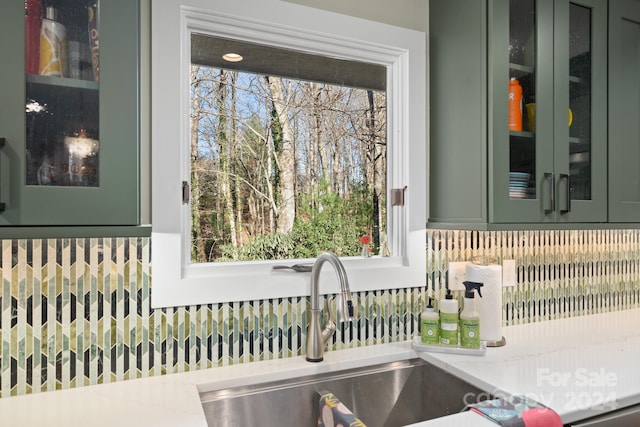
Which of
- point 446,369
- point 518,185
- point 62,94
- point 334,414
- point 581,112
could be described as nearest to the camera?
point 62,94

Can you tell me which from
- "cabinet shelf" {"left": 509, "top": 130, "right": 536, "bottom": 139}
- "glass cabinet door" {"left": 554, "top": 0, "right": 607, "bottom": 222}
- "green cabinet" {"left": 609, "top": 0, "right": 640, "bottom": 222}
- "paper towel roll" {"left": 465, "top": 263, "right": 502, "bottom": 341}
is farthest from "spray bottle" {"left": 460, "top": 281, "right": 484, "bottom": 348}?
"green cabinet" {"left": 609, "top": 0, "right": 640, "bottom": 222}

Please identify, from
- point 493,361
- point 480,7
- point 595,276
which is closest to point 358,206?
point 493,361

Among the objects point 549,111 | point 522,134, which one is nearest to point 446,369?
point 522,134

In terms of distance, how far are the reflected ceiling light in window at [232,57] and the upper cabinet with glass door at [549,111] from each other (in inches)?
35.0

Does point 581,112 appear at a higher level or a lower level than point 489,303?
higher

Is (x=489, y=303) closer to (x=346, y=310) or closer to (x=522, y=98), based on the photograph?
(x=346, y=310)

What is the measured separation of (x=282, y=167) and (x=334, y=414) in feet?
2.80

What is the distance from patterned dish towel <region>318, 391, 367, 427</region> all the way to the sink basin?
2.6 inches

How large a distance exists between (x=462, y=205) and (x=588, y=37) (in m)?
0.85

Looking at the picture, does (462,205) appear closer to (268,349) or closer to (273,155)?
(273,155)

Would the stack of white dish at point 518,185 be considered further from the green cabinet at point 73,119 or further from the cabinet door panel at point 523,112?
the green cabinet at point 73,119

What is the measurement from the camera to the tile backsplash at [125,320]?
110cm

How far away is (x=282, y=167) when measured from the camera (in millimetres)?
1513

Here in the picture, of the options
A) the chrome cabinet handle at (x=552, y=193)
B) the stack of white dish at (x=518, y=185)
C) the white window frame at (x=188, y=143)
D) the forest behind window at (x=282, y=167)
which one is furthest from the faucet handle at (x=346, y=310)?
the chrome cabinet handle at (x=552, y=193)
